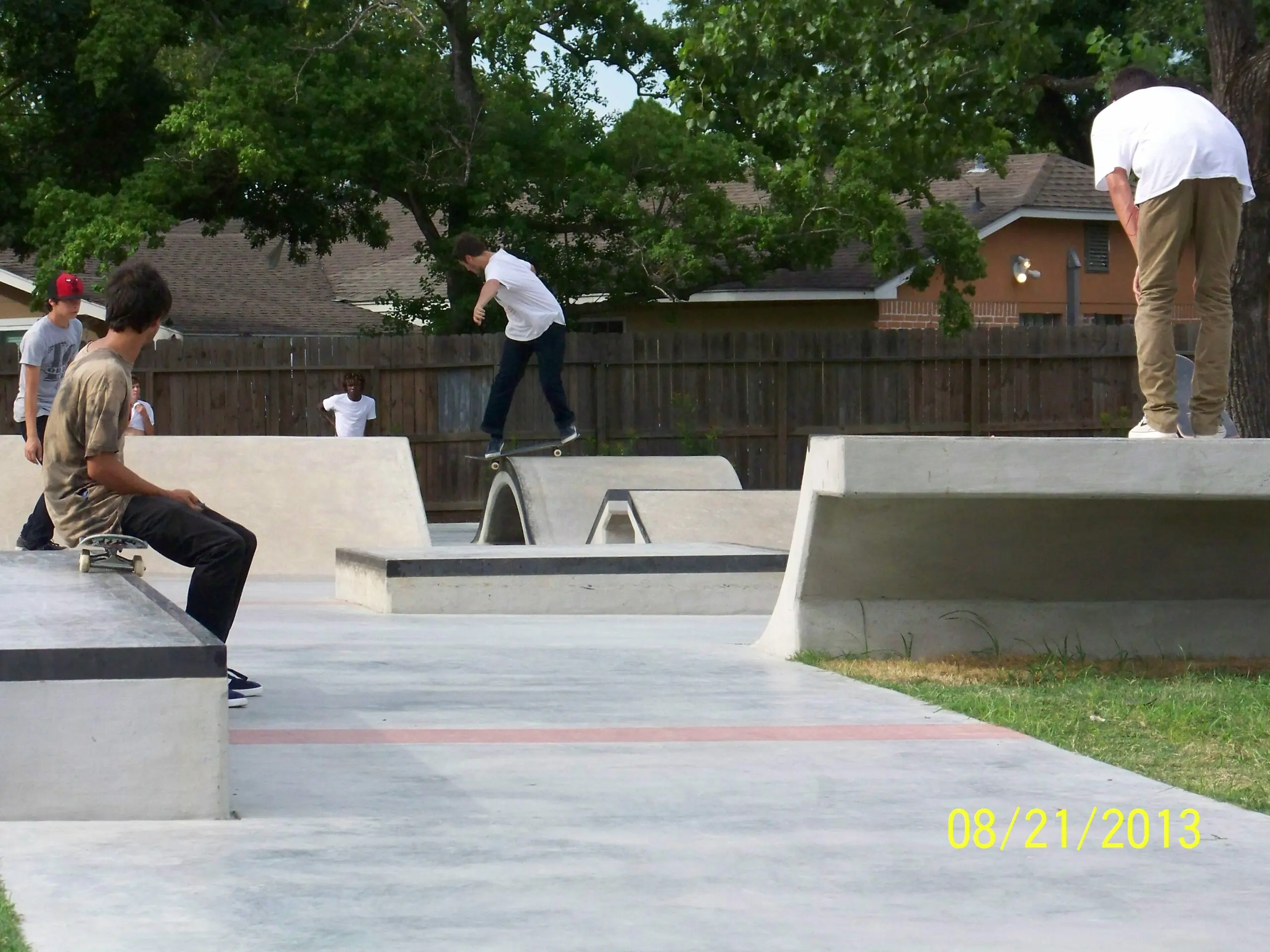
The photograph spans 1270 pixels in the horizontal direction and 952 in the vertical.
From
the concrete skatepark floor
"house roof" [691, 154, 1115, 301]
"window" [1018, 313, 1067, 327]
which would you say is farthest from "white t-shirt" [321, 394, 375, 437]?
"window" [1018, 313, 1067, 327]

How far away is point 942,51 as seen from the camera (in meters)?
17.1

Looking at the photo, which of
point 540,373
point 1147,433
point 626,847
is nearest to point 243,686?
point 626,847

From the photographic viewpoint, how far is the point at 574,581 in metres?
10.0

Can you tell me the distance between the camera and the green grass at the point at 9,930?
3084 mm

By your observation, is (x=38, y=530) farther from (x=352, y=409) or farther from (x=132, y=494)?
(x=352, y=409)

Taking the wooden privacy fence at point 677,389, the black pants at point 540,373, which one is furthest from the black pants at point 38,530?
the wooden privacy fence at point 677,389

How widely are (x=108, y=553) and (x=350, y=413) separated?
1508 centimetres

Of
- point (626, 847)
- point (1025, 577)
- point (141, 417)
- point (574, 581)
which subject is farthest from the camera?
point (141, 417)

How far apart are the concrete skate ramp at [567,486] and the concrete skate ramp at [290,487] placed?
0.86 meters

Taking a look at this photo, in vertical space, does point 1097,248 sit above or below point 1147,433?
above

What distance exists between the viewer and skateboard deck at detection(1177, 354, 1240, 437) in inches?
300

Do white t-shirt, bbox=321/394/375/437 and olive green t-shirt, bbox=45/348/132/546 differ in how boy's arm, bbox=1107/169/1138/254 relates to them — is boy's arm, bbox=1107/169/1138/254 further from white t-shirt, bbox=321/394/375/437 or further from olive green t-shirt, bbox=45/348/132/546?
white t-shirt, bbox=321/394/375/437

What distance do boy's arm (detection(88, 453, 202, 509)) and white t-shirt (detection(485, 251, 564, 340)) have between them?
21.3 ft
